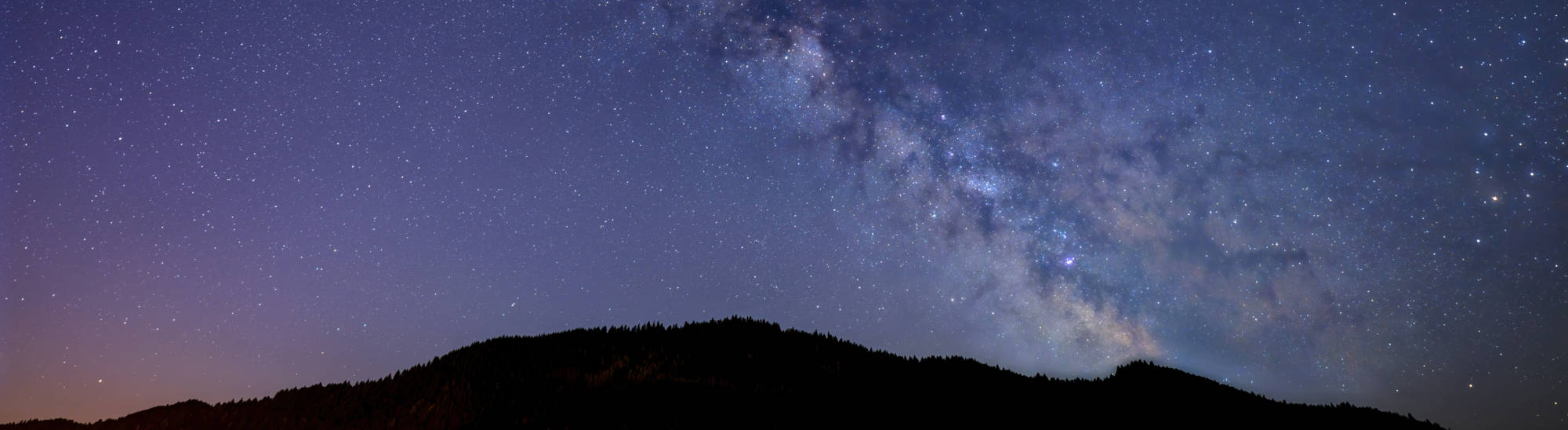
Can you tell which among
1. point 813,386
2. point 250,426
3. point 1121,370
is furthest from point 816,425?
point 1121,370

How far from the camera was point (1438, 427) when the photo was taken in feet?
36.8

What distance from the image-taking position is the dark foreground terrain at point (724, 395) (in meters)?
8.16

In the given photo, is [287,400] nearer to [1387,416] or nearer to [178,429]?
[178,429]

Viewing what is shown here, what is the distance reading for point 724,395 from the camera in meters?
9.27

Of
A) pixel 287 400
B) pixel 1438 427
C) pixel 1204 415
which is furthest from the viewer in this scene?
pixel 1438 427

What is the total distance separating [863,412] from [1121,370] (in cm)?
779

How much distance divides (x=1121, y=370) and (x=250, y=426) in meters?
14.1

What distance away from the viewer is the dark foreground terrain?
8164 mm

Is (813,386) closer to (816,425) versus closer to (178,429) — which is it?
(816,425)

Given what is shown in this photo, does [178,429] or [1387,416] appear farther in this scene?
[1387,416]

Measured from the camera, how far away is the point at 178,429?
24.9 ft

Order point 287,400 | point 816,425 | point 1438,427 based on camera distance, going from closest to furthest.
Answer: point 816,425, point 287,400, point 1438,427

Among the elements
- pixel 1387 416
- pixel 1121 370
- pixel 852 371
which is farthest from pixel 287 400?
pixel 1387 416

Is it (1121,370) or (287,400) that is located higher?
(1121,370)
